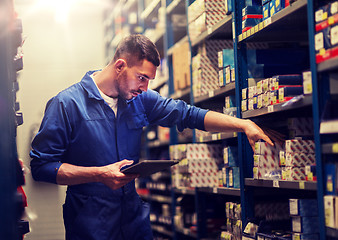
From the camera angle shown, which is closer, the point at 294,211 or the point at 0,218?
the point at 0,218

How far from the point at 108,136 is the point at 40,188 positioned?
353 cm

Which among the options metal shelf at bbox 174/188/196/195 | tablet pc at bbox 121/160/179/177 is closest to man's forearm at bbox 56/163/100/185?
tablet pc at bbox 121/160/179/177

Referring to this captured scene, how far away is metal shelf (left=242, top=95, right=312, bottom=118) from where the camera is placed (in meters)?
2.69

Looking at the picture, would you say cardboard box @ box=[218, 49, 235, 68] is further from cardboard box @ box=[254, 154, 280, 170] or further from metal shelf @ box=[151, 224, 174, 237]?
metal shelf @ box=[151, 224, 174, 237]

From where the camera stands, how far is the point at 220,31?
4.23 meters

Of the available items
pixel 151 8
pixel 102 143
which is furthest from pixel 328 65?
pixel 151 8

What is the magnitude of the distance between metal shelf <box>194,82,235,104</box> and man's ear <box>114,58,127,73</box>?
1.01 meters

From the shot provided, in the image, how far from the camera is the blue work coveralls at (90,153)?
300cm

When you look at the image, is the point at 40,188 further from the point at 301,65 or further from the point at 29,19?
the point at 301,65

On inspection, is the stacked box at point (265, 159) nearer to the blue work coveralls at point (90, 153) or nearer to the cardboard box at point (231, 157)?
the cardboard box at point (231, 157)

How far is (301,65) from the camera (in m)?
3.65

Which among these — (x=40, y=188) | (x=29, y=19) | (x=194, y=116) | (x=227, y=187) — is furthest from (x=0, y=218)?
(x=29, y=19)

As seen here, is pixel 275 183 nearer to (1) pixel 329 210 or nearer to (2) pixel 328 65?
(1) pixel 329 210

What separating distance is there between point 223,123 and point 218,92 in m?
0.78
